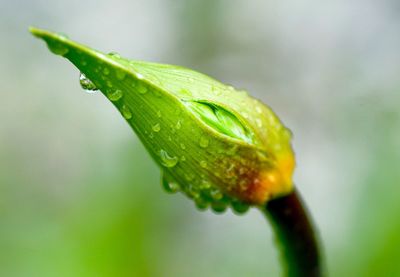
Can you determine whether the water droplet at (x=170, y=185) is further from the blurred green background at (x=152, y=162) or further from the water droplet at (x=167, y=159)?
the blurred green background at (x=152, y=162)

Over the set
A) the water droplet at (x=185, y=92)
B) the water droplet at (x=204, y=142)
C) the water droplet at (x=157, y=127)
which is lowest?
the water droplet at (x=157, y=127)

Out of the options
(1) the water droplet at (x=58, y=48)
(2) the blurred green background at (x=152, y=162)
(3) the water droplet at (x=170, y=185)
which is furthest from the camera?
(2) the blurred green background at (x=152, y=162)

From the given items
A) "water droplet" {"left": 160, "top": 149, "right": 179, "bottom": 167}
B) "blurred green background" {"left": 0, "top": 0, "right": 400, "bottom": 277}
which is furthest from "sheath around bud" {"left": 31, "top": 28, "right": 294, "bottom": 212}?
"blurred green background" {"left": 0, "top": 0, "right": 400, "bottom": 277}

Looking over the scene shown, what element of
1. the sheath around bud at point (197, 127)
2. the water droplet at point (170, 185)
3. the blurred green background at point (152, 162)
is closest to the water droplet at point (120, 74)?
the sheath around bud at point (197, 127)

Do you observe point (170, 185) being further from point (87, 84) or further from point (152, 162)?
point (152, 162)

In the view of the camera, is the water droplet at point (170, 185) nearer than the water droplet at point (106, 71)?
No

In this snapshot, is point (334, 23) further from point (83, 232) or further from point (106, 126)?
point (83, 232)
